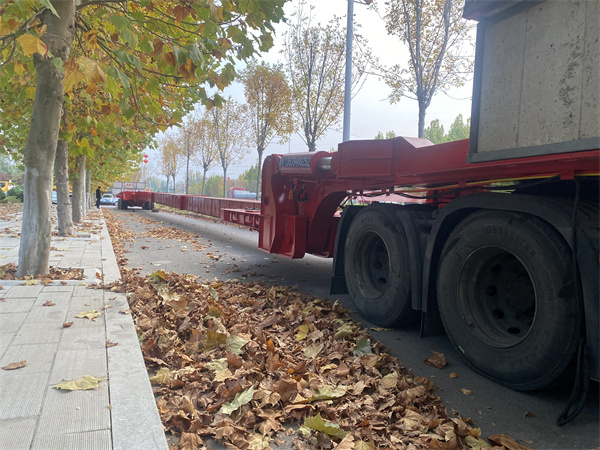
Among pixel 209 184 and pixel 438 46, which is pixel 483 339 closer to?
pixel 438 46

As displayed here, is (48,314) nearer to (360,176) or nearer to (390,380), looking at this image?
(390,380)

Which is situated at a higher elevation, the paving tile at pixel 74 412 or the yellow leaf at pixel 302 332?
the paving tile at pixel 74 412

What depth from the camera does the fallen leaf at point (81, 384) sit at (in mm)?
2613

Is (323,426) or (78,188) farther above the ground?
(78,188)

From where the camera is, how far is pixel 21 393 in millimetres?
2543

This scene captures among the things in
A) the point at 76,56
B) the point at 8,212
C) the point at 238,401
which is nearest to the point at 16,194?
the point at 8,212

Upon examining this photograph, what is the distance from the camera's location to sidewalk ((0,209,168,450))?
216 centimetres

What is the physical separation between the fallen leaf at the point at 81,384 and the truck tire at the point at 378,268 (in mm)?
2689

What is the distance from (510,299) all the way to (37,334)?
378 centimetres

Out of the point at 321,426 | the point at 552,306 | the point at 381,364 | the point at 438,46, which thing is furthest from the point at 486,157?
the point at 438,46

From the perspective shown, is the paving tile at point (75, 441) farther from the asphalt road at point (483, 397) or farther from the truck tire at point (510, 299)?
the truck tire at point (510, 299)

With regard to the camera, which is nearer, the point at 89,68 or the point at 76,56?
the point at 89,68

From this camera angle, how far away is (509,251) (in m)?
2.96

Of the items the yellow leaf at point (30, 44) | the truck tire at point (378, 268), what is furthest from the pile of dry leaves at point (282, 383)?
the yellow leaf at point (30, 44)
